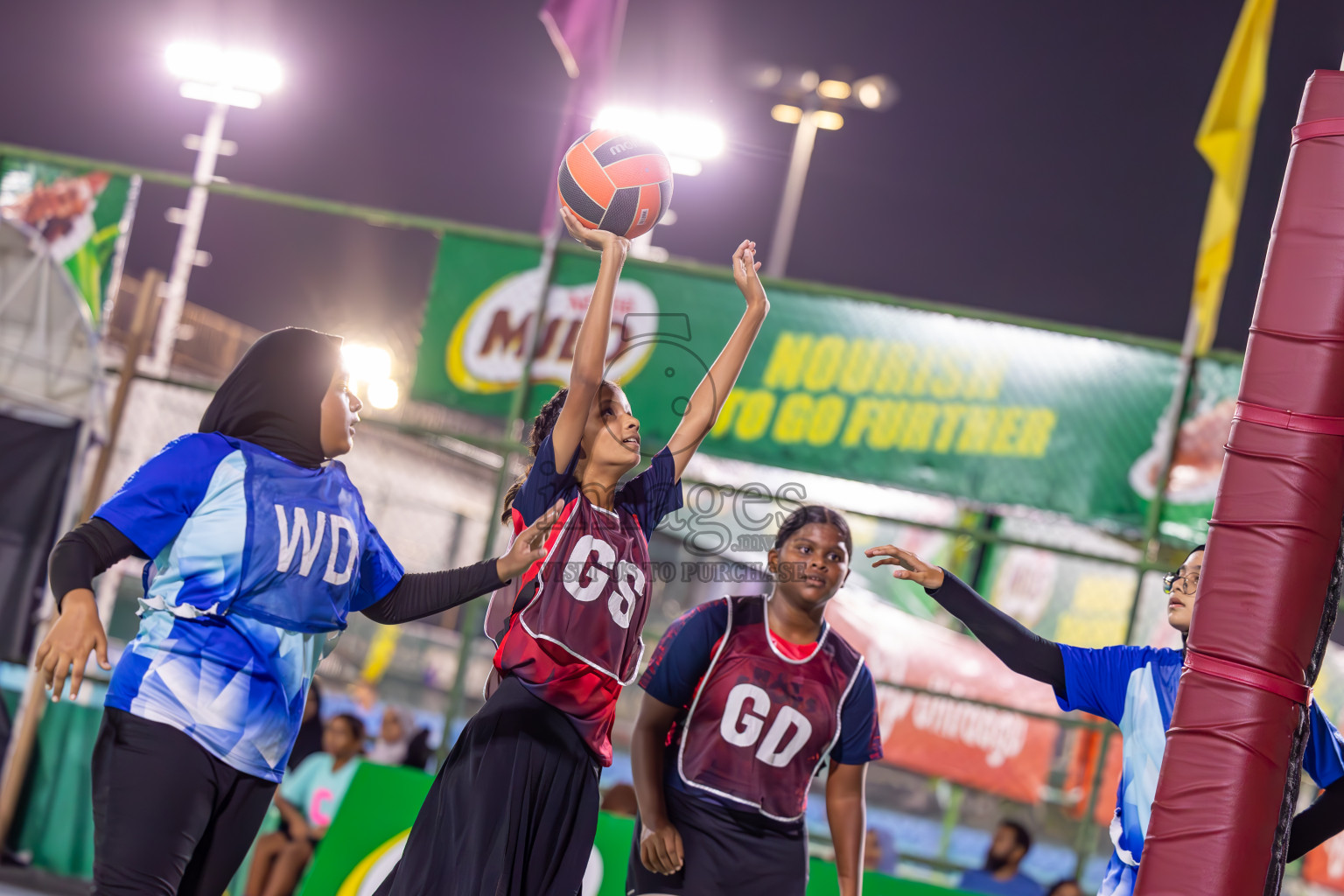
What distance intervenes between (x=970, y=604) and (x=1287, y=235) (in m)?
1.41

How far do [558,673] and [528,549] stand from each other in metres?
0.36

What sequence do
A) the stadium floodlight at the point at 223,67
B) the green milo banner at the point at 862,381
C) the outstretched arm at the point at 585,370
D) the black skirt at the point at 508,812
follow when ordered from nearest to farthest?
the black skirt at the point at 508,812, the outstretched arm at the point at 585,370, the green milo banner at the point at 862,381, the stadium floodlight at the point at 223,67

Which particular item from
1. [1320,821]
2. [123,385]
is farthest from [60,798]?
[1320,821]

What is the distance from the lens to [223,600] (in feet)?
10.2

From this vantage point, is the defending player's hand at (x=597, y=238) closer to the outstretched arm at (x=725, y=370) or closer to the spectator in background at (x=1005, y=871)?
the outstretched arm at (x=725, y=370)

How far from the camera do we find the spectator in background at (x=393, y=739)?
23.7 ft

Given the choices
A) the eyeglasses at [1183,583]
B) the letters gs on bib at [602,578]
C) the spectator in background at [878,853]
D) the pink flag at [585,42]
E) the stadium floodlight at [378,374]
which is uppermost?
the pink flag at [585,42]

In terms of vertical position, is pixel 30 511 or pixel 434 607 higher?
pixel 434 607

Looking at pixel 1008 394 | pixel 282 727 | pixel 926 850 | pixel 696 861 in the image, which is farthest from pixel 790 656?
pixel 926 850

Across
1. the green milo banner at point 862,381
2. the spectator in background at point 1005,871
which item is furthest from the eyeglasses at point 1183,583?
the spectator in background at point 1005,871

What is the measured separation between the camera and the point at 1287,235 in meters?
2.63

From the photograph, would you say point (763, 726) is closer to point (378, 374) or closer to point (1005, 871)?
point (1005, 871)

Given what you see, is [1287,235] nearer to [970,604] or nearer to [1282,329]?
[1282,329]

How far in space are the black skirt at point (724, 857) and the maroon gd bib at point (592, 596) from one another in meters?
0.82
